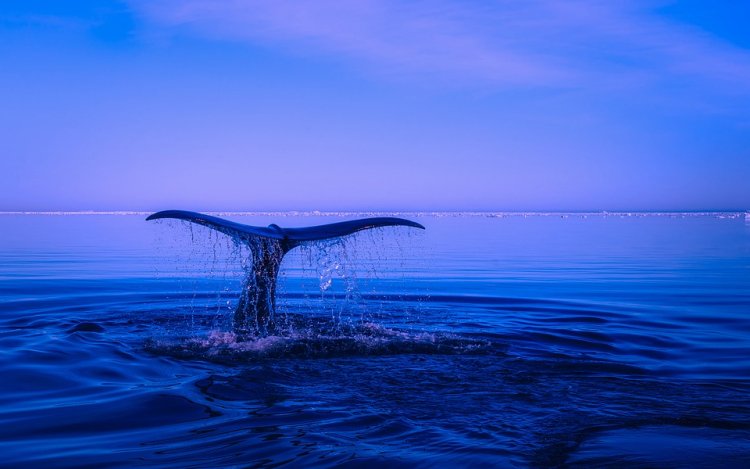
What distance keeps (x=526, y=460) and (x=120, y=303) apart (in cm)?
973

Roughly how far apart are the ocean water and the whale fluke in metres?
0.24

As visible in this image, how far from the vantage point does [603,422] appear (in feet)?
16.2

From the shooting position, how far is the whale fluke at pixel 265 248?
7680 mm

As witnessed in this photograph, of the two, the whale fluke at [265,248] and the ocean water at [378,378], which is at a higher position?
Answer: the whale fluke at [265,248]

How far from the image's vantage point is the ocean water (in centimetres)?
434

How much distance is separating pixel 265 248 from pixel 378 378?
2.75 meters

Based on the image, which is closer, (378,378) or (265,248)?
(378,378)

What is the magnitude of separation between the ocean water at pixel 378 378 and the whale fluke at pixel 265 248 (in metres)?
0.24

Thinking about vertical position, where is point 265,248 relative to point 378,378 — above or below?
above

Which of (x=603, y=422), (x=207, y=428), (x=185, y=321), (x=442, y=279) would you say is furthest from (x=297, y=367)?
(x=442, y=279)

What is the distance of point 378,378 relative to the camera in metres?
6.36

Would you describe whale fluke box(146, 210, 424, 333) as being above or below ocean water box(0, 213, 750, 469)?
above

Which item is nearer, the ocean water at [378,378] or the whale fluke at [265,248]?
the ocean water at [378,378]

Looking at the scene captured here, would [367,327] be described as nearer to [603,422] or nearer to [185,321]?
[185,321]
